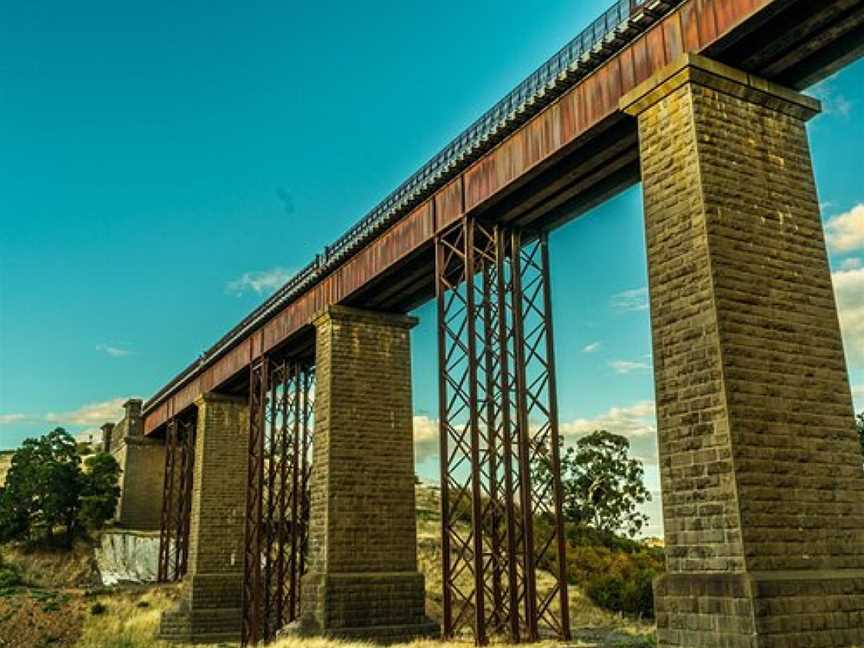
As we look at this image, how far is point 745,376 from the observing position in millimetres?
11844

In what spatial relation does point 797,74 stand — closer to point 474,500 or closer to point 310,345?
point 474,500

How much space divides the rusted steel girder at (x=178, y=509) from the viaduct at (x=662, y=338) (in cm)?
1272

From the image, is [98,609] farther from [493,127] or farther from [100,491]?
[493,127]

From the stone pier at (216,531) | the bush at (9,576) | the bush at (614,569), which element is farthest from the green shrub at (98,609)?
the bush at (614,569)

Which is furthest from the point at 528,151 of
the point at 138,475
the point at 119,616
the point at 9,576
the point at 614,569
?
the point at 138,475

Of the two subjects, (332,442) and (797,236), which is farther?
(332,442)

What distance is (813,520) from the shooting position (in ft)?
38.4

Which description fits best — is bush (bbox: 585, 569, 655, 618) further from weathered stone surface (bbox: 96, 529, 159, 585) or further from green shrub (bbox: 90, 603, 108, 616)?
weathered stone surface (bbox: 96, 529, 159, 585)

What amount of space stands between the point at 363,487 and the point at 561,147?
11.5 metres

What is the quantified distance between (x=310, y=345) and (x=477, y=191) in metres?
11.8

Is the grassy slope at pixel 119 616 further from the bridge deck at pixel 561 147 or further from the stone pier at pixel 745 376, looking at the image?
the stone pier at pixel 745 376

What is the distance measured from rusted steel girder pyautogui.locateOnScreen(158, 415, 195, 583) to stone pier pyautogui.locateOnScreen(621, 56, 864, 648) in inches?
1229

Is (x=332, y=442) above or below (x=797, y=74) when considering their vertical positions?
below

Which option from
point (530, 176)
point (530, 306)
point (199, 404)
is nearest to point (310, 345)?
point (199, 404)
